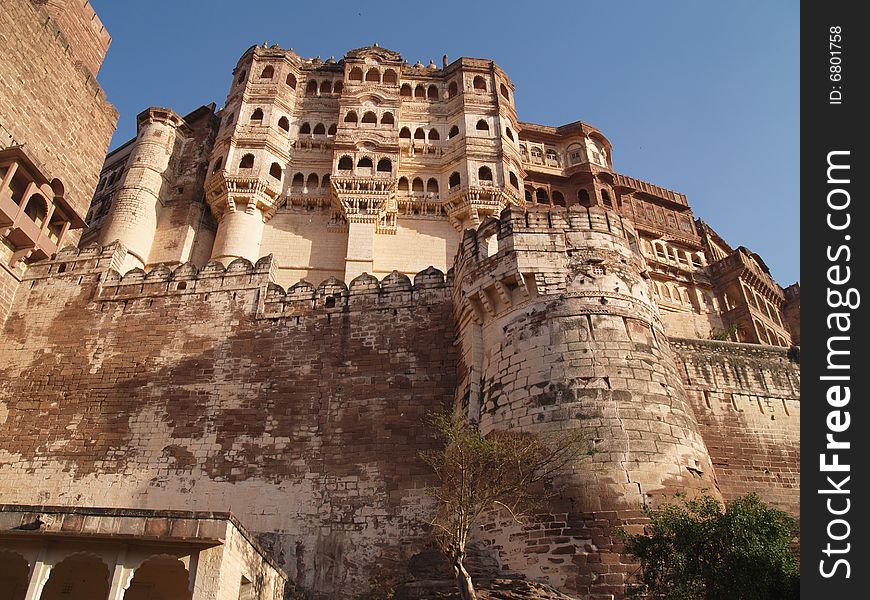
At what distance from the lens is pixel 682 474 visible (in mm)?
10797

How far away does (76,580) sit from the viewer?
10.2 m

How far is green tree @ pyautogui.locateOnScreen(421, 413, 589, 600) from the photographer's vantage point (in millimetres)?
10164

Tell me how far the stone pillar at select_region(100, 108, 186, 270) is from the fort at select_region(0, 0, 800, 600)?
170 centimetres

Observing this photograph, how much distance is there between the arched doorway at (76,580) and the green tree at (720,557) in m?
7.94

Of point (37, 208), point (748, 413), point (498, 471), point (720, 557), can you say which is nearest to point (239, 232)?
point (37, 208)

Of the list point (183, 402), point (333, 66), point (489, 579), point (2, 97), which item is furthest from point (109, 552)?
point (333, 66)

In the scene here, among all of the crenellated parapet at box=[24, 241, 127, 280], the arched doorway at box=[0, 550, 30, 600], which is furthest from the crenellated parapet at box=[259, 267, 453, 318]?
the arched doorway at box=[0, 550, 30, 600]

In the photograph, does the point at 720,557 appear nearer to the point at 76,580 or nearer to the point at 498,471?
the point at 498,471

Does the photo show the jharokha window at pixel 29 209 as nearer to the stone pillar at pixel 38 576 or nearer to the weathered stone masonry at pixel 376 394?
the weathered stone masonry at pixel 376 394

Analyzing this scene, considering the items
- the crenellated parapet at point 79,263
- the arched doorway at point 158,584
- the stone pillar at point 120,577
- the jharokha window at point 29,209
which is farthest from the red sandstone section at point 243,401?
the stone pillar at point 120,577

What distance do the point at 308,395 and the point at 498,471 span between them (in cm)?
562

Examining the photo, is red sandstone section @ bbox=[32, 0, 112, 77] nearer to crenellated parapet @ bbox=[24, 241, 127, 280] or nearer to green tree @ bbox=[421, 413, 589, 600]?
crenellated parapet @ bbox=[24, 241, 127, 280]
